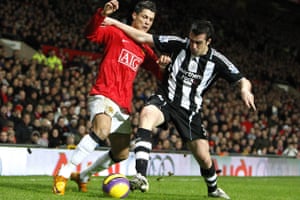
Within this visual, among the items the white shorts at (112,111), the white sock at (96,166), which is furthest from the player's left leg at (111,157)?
the white shorts at (112,111)

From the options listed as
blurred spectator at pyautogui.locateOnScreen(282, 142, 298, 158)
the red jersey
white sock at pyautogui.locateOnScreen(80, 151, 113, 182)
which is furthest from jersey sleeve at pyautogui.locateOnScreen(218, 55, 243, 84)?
blurred spectator at pyautogui.locateOnScreen(282, 142, 298, 158)

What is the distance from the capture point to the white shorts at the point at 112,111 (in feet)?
26.1

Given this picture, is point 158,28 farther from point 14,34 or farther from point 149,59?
point 149,59

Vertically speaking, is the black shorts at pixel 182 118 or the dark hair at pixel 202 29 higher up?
the dark hair at pixel 202 29

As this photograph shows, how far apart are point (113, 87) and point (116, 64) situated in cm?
32

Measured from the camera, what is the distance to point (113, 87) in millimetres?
8102

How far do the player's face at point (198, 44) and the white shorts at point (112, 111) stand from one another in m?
1.23

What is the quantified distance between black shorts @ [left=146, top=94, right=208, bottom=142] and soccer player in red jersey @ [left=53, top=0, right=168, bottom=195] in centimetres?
47

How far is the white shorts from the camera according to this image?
7.96 metres

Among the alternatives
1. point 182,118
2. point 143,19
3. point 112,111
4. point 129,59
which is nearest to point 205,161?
point 182,118

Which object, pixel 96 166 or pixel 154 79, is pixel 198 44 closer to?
pixel 96 166

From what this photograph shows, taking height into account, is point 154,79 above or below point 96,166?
above

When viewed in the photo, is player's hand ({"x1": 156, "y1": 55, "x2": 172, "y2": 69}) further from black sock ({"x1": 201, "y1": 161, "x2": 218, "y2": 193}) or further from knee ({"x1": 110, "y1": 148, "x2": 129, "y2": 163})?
black sock ({"x1": 201, "y1": 161, "x2": 218, "y2": 193})

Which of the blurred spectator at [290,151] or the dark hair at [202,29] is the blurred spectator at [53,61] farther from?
the dark hair at [202,29]
